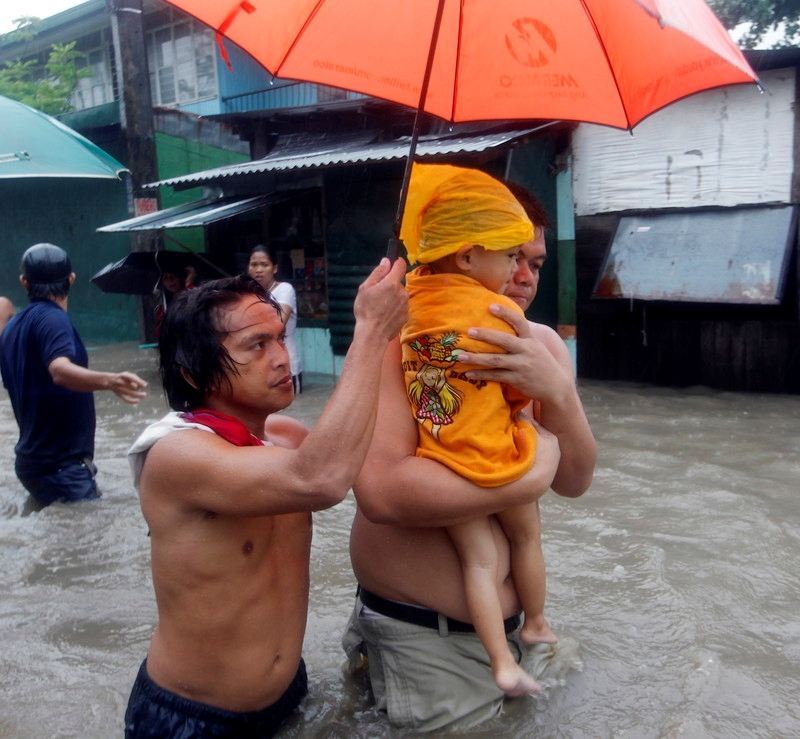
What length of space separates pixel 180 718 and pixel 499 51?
2128 mm

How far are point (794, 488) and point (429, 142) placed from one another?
→ 5194 mm

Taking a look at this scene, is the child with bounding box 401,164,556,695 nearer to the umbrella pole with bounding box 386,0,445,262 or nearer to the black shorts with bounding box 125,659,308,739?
the umbrella pole with bounding box 386,0,445,262

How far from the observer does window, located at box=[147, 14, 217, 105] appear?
53.0ft

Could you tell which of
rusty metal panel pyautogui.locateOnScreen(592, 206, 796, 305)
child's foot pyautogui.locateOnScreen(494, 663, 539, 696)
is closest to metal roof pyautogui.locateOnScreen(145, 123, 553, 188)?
rusty metal panel pyautogui.locateOnScreen(592, 206, 796, 305)

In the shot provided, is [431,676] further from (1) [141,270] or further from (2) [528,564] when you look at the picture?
(1) [141,270]

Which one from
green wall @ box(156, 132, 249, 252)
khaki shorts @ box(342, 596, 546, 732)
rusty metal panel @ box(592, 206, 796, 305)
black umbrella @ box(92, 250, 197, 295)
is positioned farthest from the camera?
green wall @ box(156, 132, 249, 252)

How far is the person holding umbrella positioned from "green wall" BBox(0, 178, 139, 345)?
1031 centimetres

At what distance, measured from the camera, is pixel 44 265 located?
446 centimetres

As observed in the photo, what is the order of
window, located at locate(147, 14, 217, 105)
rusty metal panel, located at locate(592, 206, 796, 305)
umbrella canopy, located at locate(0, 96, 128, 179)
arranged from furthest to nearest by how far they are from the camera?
window, located at locate(147, 14, 217, 105) < rusty metal panel, located at locate(592, 206, 796, 305) < umbrella canopy, located at locate(0, 96, 128, 179)

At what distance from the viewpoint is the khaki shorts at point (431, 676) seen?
213 cm

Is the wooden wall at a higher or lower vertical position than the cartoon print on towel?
lower

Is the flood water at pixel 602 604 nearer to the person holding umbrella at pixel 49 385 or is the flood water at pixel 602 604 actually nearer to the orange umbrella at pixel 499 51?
the person holding umbrella at pixel 49 385

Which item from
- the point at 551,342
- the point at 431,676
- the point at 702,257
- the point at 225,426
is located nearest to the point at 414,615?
the point at 431,676

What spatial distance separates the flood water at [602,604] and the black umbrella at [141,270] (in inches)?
135
